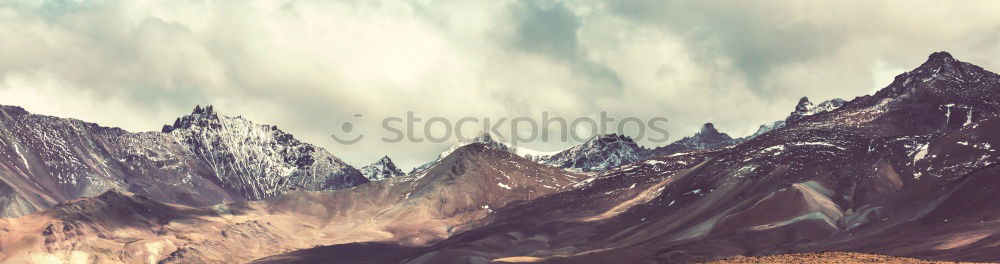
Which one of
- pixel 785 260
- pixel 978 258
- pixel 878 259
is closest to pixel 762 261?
pixel 785 260

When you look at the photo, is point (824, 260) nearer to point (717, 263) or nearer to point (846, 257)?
point (846, 257)

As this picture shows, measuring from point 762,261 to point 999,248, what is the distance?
117363mm

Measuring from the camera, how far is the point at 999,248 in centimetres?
19888

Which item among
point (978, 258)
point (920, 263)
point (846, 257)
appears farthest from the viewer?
point (978, 258)

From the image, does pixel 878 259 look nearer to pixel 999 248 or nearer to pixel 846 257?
pixel 846 257

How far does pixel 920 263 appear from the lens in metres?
98.4

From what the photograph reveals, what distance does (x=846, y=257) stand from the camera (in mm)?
105312

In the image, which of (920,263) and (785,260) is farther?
(785,260)

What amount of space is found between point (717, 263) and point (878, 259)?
16.8 m

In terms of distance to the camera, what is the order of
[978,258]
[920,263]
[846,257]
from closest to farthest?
[920,263] < [846,257] < [978,258]

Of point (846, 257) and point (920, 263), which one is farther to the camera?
point (846, 257)

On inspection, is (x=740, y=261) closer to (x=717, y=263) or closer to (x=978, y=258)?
(x=717, y=263)

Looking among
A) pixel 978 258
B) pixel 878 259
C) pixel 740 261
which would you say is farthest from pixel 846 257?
pixel 978 258

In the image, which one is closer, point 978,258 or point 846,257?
point 846,257
